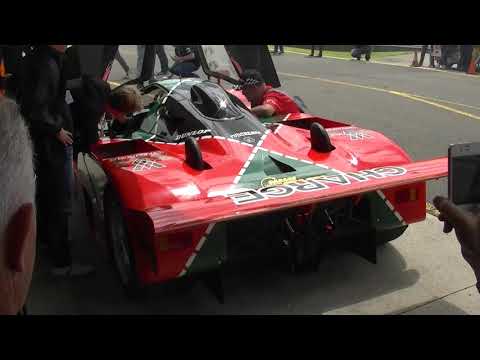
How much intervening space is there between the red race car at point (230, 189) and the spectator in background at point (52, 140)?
268 mm

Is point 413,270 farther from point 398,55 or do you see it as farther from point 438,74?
point 398,55

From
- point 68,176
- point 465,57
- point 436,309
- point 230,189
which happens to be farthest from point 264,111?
point 465,57

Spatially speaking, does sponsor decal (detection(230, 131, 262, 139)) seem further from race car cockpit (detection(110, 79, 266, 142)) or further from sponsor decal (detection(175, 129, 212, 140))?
sponsor decal (detection(175, 129, 212, 140))

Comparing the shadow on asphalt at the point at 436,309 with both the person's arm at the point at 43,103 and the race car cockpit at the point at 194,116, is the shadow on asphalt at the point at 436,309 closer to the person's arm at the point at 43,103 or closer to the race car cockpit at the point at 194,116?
the race car cockpit at the point at 194,116

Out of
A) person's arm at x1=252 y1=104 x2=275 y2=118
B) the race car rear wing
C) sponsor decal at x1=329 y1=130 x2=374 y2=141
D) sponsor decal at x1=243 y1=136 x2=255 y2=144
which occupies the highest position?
person's arm at x1=252 y1=104 x2=275 y2=118

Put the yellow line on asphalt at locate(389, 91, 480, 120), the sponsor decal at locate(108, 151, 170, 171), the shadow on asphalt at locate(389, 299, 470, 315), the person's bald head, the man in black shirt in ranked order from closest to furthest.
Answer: the person's bald head < the shadow on asphalt at locate(389, 299, 470, 315) < the sponsor decal at locate(108, 151, 170, 171) < the man in black shirt < the yellow line on asphalt at locate(389, 91, 480, 120)

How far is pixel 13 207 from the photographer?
0.82m

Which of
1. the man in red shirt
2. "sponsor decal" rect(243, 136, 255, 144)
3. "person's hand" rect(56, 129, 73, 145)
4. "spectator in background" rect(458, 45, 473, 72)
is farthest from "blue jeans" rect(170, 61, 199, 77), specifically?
"spectator in background" rect(458, 45, 473, 72)

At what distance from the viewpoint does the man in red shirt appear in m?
4.75

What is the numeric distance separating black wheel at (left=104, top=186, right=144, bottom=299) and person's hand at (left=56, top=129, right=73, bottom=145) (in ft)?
1.29
